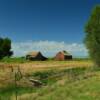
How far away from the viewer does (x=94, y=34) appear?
162 feet

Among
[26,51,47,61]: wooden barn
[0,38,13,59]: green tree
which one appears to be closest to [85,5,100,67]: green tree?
[0,38,13,59]: green tree

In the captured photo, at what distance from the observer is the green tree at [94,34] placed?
4912 centimetres

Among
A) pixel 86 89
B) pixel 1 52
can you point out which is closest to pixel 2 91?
pixel 86 89

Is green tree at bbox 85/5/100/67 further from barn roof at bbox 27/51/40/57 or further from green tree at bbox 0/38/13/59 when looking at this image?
barn roof at bbox 27/51/40/57

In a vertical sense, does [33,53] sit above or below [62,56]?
above

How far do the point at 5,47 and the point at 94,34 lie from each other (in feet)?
214

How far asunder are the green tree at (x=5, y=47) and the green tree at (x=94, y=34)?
62336 millimetres

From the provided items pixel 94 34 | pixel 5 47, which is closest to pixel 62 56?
pixel 5 47

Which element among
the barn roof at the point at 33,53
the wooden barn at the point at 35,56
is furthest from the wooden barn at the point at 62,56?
the barn roof at the point at 33,53

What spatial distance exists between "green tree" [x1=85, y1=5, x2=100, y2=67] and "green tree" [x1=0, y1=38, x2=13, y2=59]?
6234 centimetres

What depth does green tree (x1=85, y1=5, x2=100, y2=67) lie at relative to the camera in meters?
49.1

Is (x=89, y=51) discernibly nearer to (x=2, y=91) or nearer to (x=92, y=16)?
(x=92, y=16)

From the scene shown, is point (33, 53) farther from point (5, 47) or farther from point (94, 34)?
point (94, 34)

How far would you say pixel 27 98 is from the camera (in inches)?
820
